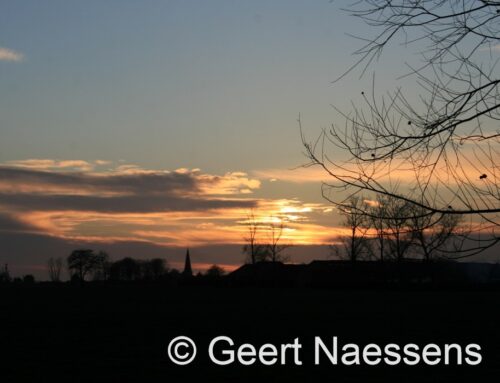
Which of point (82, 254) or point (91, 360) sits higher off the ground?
point (82, 254)

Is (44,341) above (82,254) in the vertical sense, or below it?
below

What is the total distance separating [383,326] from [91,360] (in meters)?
12.3

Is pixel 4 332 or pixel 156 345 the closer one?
pixel 156 345

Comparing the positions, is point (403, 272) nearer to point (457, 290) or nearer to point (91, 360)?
point (457, 290)

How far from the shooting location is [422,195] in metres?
5.29

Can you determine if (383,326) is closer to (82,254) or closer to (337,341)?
(337,341)

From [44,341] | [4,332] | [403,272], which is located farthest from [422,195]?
[403,272]

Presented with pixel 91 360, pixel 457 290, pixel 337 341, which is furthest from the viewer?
pixel 457 290

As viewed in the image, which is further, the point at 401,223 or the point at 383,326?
the point at 383,326

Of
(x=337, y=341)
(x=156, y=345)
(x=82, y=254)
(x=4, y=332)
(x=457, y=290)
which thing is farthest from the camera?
(x=82, y=254)

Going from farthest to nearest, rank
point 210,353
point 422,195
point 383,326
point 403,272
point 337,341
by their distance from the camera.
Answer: point 403,272
point 383,326
point 337,341
point 210,353
point 422,195

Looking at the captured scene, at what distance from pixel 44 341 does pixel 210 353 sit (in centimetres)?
506

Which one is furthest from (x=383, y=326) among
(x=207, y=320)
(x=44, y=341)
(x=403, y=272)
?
(x=403, y=272)

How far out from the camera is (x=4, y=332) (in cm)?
2220
